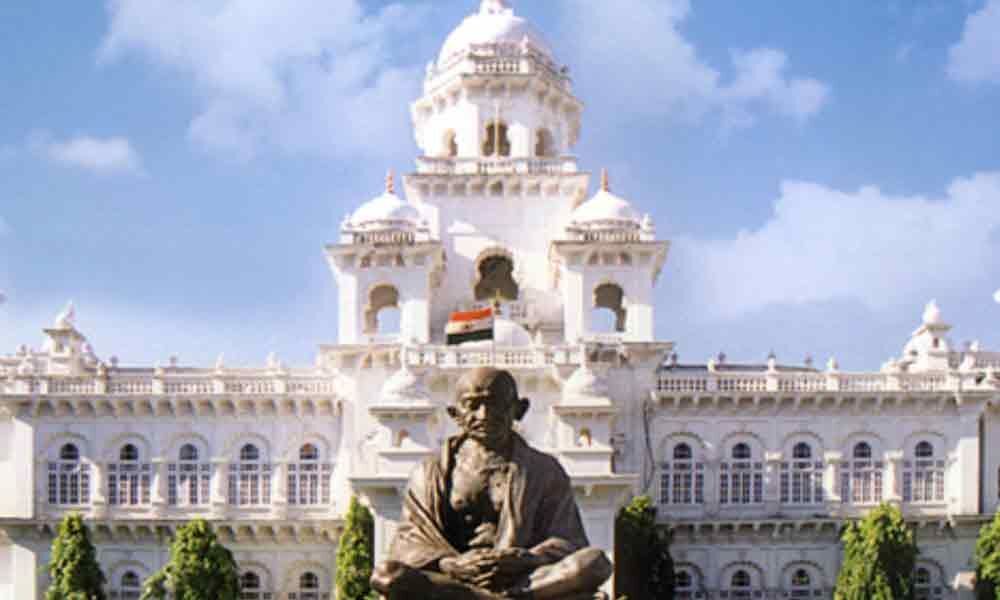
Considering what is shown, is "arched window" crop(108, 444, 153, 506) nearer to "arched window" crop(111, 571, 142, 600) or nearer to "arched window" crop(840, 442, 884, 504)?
"arched window" crop(111, 571, 142, 600)

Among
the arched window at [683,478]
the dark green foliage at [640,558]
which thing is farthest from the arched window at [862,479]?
the dark green foliage at [640,558]

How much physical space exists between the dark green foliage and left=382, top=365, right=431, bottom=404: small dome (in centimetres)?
904

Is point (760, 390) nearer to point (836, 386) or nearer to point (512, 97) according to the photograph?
point (836, 386)

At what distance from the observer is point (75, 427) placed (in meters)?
59.8

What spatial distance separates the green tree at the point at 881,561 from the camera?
2106 inches

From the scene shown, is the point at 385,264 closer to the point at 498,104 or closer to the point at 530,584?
the point at 498,104

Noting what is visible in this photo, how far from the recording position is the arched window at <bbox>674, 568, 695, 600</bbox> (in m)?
59.2

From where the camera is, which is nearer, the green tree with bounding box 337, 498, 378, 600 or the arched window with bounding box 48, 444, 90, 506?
the green tree with bounding box 337, 498, 378, 600

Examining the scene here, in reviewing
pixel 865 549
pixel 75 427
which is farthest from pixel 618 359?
pixel 75 427

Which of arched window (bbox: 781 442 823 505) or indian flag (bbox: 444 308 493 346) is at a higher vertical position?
indian flag (bbox: 444 308 493 346)

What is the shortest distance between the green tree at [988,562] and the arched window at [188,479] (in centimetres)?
3203

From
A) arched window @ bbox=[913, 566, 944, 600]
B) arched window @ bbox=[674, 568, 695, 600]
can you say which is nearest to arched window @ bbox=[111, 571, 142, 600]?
arched window @ bbox=[674, 568, 695, 600]

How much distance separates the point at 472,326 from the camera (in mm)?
56031

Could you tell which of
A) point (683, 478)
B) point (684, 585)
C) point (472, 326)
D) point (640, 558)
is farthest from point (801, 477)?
point (472, 326)
